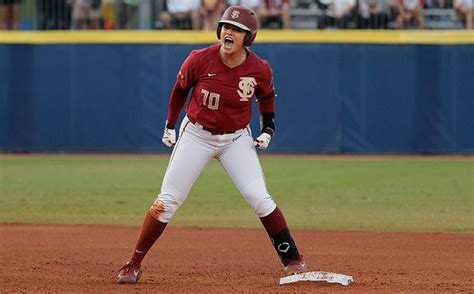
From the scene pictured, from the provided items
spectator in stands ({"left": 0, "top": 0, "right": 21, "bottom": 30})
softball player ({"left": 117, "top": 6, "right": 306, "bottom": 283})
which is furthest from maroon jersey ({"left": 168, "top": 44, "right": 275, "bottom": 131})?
spectator in stands ({"left": 0, "top": 0, "right": 21, "bottom": 30})

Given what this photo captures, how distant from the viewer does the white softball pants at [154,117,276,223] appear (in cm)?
767

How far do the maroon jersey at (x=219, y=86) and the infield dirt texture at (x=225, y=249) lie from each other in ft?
4.07

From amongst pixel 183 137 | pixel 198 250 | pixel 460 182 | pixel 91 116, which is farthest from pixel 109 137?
pixel 183 137

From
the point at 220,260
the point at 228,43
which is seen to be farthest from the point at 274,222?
the point at 220,260

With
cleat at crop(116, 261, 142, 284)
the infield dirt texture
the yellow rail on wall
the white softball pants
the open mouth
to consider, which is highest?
the open mouth

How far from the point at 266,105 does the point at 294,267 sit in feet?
4.14

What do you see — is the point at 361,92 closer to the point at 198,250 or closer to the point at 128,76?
the point at 128,76

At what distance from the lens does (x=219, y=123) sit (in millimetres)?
7629

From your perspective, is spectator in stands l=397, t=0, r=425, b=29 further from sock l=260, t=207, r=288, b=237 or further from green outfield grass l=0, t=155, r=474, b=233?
sock l=260, t=207, r=288, b=237

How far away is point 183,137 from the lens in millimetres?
7758

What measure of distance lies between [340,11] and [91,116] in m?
5.89

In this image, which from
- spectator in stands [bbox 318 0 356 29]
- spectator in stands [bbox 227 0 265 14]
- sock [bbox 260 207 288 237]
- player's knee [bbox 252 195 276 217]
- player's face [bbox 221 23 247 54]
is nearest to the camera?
player's face [bbox 221 23 247 54]

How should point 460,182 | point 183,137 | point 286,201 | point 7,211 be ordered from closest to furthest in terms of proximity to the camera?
point 183,137, point 7,211, point 286,201, point 460,182

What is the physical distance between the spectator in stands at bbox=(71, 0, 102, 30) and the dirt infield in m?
12.0
